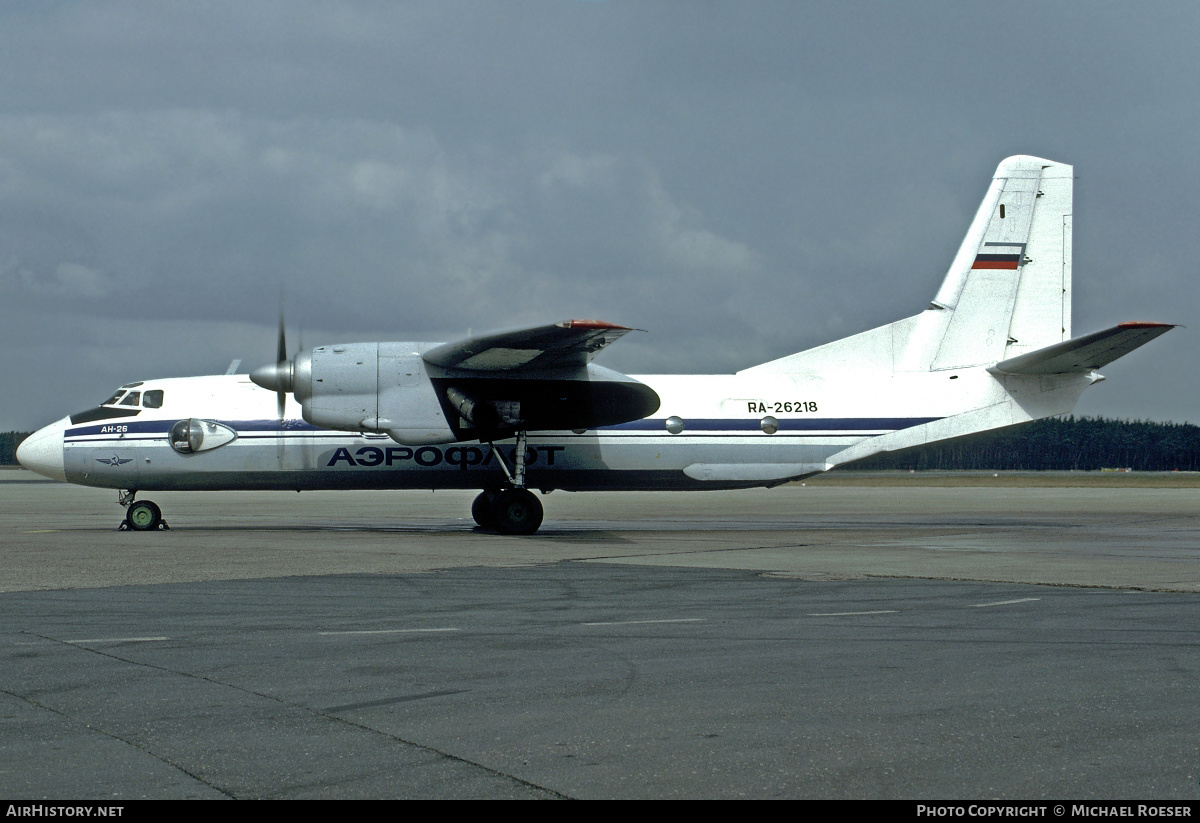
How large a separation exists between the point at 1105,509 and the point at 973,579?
2407 centimetres

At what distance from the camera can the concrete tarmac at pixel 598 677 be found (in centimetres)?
500

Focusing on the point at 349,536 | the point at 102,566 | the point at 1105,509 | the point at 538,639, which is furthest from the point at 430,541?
the point at 1105,509

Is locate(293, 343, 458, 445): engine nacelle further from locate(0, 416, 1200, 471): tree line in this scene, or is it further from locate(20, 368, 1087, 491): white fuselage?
locate(0, 416, 1200, 471): tree line

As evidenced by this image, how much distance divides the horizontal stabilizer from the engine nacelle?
41.5 feet

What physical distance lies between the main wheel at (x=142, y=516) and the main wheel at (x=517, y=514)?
7.55 meters

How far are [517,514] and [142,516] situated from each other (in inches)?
325

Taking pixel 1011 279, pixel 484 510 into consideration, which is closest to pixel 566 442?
pixel 484 510

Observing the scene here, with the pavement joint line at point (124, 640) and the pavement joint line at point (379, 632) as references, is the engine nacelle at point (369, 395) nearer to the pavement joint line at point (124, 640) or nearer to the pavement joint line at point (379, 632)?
the pavement joint line at point (379, 632)

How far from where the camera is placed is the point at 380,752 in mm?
5355

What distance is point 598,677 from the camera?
728 centimetres

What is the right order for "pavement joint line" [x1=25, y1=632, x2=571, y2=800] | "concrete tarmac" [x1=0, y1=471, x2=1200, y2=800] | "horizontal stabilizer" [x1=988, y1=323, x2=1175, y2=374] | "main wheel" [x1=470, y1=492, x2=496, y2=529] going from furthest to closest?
"main wheel" [x1=470, y1=492, x2=496, y2=529] → "horizontal stabilizer" [x1=988, y1=323, x2=1175, y2=374] → "concrete tarmac" [x1=0, y1=471, x2=1200, y2=800] → "pavement joint line" [x1=25, y1=632, x2=571, y2=800]

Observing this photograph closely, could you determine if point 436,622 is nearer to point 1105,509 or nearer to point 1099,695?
point 1099,695

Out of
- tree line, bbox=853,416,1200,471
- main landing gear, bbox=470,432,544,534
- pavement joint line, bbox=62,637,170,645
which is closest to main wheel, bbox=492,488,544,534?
main landing gear, bbox=470,432,544,534

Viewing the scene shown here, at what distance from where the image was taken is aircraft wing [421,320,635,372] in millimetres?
19609
